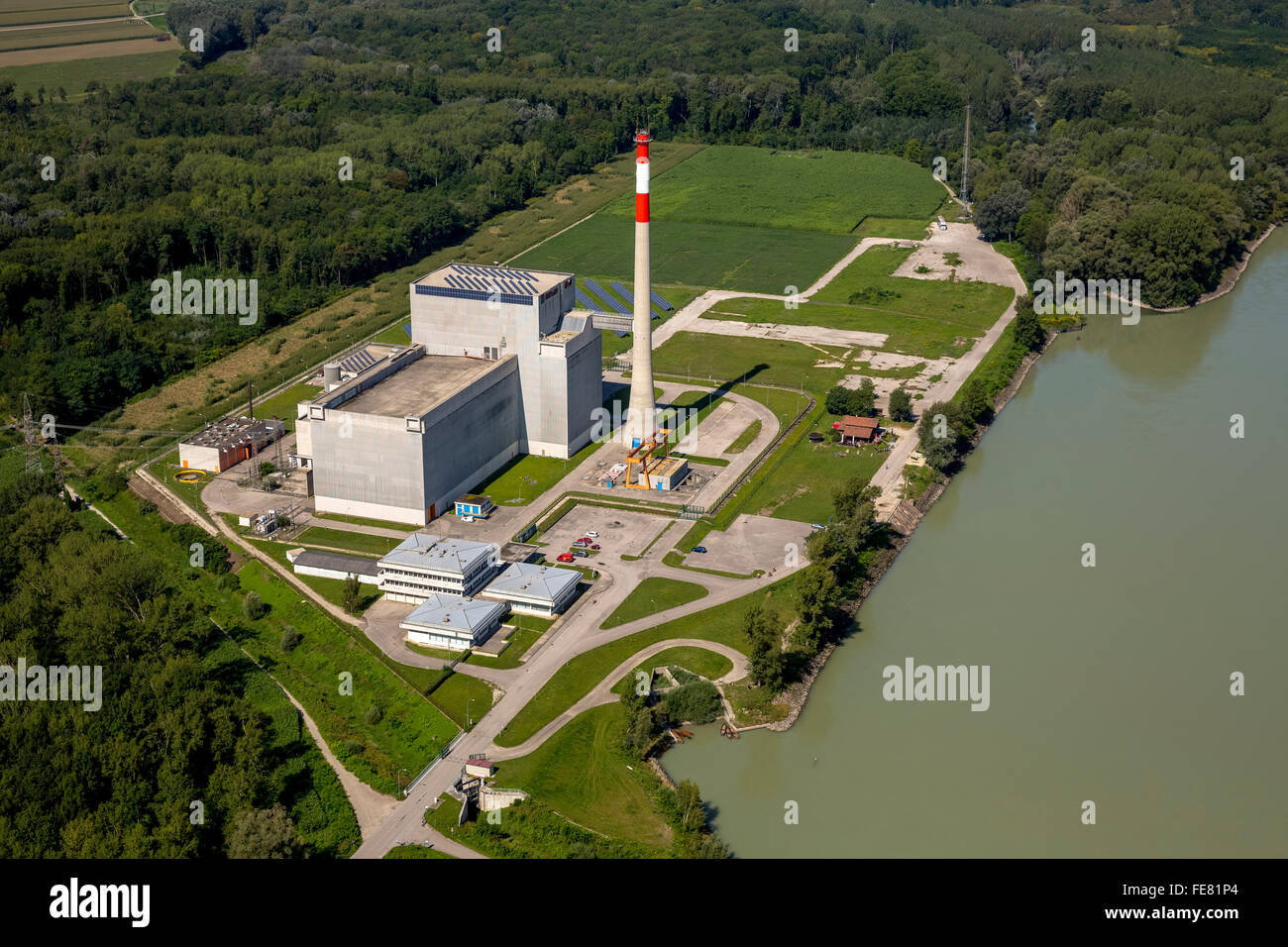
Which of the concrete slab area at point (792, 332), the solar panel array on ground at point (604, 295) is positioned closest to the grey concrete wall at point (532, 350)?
the concrete slab area at point (792, 332)

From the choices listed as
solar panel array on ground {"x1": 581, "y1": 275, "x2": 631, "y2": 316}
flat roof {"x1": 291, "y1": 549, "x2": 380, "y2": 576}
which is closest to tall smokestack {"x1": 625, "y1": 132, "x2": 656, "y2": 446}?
flat roof {"x1": 291, "y1": 549, "x2": 380, "y2": 576}

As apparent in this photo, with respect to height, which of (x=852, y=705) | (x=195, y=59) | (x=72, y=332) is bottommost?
(x=852, y=705)

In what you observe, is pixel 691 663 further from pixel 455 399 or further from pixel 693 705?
pixel 455 399

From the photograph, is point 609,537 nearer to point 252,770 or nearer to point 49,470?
point 252,770

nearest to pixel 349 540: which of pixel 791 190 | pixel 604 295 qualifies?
pixel 604 295

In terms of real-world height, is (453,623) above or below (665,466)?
below
